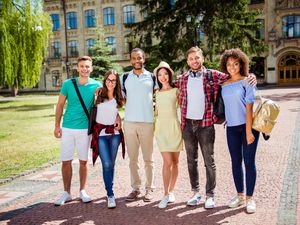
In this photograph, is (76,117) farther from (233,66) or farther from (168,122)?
(233,66)

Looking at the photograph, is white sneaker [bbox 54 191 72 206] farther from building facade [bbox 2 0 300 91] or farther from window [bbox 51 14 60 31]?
window [bbox 51 14 60 31]

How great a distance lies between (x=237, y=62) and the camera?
446cm

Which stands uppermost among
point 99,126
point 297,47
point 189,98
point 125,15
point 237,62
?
point 125,15

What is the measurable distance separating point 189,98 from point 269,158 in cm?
365

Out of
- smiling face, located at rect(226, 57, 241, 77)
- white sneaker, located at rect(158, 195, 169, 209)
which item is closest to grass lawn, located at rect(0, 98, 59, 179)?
white sneaker, located at rect(158, 195, 169, 209)

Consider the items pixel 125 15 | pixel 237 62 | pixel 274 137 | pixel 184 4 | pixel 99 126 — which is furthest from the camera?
pixel 125 15

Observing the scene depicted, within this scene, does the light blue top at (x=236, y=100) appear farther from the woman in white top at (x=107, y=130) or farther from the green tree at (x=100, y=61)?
the green tree at (x=100, y=61)

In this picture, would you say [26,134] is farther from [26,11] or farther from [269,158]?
[26,11]

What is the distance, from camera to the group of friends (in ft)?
14.7

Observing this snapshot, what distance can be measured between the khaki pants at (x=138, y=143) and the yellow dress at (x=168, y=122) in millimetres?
272

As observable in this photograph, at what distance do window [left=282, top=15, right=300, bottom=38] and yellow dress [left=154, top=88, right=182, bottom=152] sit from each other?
117ft

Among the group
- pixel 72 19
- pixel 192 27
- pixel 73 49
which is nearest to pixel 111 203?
pixel 192 27

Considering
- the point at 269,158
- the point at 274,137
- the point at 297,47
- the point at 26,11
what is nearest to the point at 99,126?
the point at 269,158

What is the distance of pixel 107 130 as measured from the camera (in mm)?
4828
